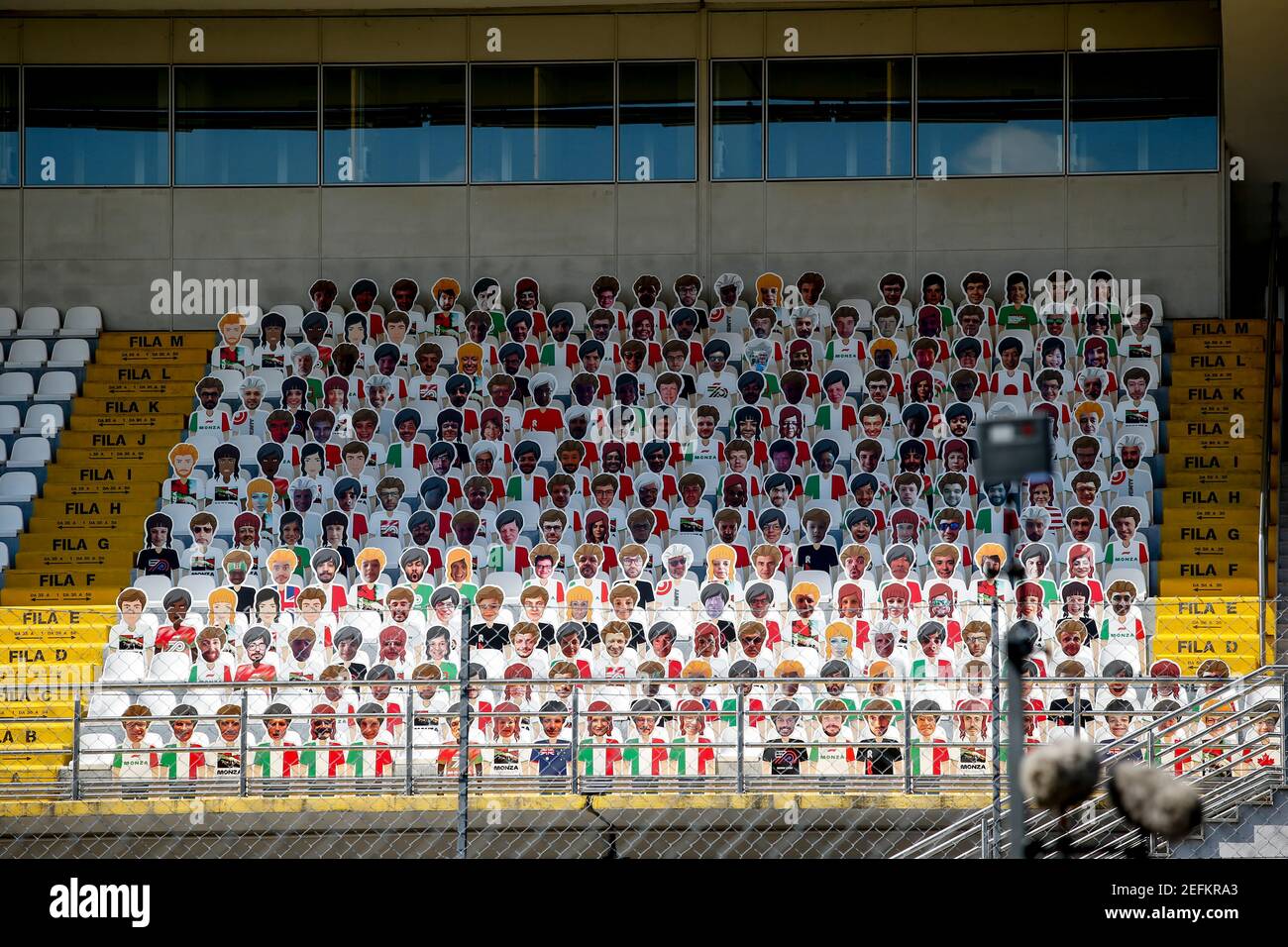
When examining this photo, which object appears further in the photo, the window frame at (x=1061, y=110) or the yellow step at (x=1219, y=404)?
the window frame at (x=1061, y=110)

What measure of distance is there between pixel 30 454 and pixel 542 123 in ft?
16.7

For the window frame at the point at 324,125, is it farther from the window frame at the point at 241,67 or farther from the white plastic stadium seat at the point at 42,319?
the white plastic stadium seat at the point at 42,319

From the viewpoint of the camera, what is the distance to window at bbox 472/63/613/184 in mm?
15773

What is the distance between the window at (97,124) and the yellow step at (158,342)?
1438 millimetres

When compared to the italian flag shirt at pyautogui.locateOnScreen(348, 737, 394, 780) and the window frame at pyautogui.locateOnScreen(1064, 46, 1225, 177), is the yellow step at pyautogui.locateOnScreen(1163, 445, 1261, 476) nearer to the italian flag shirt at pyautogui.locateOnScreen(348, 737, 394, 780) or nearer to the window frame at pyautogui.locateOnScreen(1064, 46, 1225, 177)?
the window frame at pyautogui.locateOnScreen(1064, 46, 1225, 177)

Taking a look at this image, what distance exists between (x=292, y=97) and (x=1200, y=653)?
30.1 ft

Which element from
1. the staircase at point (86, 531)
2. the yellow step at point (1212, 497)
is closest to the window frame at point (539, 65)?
the staircase at point (86, 531)

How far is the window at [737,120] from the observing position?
51.4 ft

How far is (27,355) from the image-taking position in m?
15.0

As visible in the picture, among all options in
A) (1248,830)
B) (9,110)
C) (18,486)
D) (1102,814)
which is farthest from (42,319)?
(1248,830)

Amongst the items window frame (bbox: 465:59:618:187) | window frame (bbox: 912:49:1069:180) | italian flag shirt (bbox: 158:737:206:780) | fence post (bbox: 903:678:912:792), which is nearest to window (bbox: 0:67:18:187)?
window frame (bbox: 465:59:618:187)
